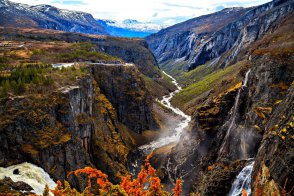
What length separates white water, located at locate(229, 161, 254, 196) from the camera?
40066mm

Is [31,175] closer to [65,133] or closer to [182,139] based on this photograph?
[65,133]

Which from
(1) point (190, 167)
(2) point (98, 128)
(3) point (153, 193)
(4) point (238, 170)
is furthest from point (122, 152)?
(3) point (153, 193)

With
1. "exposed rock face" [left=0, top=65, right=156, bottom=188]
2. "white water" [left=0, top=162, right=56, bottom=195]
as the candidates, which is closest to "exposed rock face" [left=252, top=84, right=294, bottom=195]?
→ "white water" [left=0, top=162, right=56, bottom=195]

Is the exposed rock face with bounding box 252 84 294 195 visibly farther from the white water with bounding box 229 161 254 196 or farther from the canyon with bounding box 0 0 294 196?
the white water with bounding box 229 161 254 196

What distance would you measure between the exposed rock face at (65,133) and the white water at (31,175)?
171 centimetres

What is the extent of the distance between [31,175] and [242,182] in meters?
34.8

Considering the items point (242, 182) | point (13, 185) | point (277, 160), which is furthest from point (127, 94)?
point (277, 160)

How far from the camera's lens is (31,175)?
50281mm

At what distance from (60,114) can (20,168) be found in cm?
1776

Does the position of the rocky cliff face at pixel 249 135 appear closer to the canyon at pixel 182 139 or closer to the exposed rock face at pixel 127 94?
the canyon at pixel 182 139

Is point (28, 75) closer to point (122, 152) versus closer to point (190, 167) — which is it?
point (122, 152)

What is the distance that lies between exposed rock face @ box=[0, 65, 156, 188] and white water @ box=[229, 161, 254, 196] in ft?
110

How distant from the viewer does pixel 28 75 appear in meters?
70.7

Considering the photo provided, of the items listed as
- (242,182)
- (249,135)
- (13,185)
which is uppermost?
(249,135)
